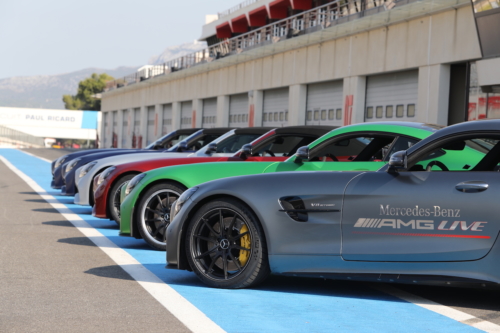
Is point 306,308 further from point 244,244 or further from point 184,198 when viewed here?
point 184,198

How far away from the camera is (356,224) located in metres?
5.02

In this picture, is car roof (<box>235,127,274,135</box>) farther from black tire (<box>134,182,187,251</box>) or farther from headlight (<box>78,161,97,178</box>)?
black tire (<box>134,182,187,251</box>)

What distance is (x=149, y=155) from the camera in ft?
35.5

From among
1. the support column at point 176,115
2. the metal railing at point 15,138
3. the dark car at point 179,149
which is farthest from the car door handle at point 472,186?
the metal railing at point 15,138

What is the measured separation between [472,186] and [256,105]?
3115cm

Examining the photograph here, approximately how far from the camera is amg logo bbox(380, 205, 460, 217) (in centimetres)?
480

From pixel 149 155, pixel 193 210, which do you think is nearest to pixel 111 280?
pixel 193 210

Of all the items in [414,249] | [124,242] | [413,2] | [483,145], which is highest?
[413,2]

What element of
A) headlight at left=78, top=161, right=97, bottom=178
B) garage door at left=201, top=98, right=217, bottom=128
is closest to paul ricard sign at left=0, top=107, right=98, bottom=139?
garage door at left=201, top=98, right=217, bottom=128

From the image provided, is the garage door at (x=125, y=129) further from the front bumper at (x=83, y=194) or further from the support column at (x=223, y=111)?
the front bumper at (x=83, y=194)

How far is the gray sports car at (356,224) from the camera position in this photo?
4770mm

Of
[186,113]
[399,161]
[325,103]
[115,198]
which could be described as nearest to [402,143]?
[399,161]

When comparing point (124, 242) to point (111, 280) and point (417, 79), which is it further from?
point (417, 79)

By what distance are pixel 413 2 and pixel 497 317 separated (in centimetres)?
1792
